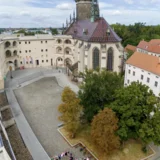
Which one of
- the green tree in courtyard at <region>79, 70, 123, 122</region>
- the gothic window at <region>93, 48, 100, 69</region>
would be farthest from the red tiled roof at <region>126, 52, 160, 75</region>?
the green tree in courtyard at <region>79, 70, 123, 122</region>

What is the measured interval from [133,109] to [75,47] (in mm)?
34833

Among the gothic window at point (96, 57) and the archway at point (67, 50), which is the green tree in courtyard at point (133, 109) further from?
the archway at point (67, 50)

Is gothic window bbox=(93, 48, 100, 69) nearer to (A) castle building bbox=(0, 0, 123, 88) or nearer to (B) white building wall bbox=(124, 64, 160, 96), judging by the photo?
(A) castle building bbox=(0, 0, 123, 88)

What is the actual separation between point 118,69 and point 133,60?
7.38 m

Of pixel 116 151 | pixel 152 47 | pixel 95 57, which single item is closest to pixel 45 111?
pixel 116 151

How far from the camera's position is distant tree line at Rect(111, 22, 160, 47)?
77444 mm

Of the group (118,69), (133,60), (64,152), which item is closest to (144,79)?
(133,60)

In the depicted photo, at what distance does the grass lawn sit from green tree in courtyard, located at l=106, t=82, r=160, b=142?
248cm

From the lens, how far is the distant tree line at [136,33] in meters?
77.4

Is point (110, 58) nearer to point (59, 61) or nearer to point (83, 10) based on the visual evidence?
point (59, 61)

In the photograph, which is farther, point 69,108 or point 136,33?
point 136,33

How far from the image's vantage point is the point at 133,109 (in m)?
19.7

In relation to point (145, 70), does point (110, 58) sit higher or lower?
higher

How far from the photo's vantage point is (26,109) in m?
31.2
